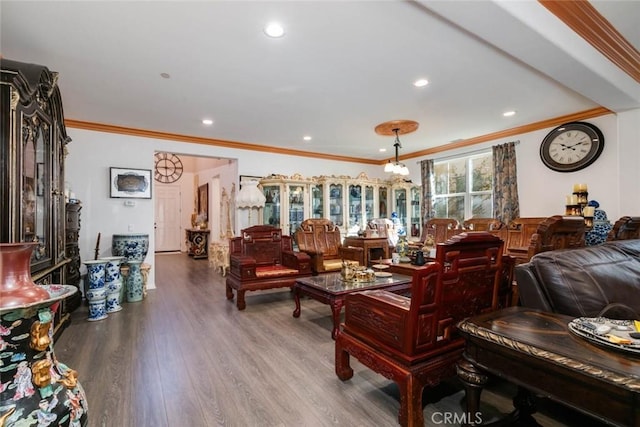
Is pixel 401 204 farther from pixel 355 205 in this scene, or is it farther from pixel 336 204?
pixel 336 204

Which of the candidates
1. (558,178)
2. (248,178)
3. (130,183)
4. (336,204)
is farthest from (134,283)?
(558,178)

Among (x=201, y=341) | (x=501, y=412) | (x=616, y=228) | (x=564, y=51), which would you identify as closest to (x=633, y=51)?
(x=564, y=51)

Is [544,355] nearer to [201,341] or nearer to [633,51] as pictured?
[201,341]

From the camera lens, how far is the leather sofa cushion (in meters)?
1.51

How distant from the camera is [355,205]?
6.48 m

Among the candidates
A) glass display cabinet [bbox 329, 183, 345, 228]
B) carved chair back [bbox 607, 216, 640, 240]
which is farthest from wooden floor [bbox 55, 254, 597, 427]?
glass display cabinet [bbox 329, 183, 345, 228]

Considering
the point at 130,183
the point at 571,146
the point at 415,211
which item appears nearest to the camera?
the point at 571,146

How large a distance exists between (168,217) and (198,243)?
6.36 feet

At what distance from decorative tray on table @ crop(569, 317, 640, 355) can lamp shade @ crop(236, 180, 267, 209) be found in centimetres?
453

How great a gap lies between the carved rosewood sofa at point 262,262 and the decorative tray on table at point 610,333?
3.12m

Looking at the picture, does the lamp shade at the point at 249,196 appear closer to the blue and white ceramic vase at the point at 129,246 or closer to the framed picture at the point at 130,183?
the framed picture at the point at 130,183

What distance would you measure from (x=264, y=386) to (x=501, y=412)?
151 cm

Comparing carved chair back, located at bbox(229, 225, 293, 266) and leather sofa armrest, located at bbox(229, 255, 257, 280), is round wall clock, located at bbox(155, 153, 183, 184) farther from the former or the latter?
leather sofa armrest, located at bbox(229, 255, 257, 280)

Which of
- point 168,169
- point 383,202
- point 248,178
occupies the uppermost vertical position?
point 168,169
